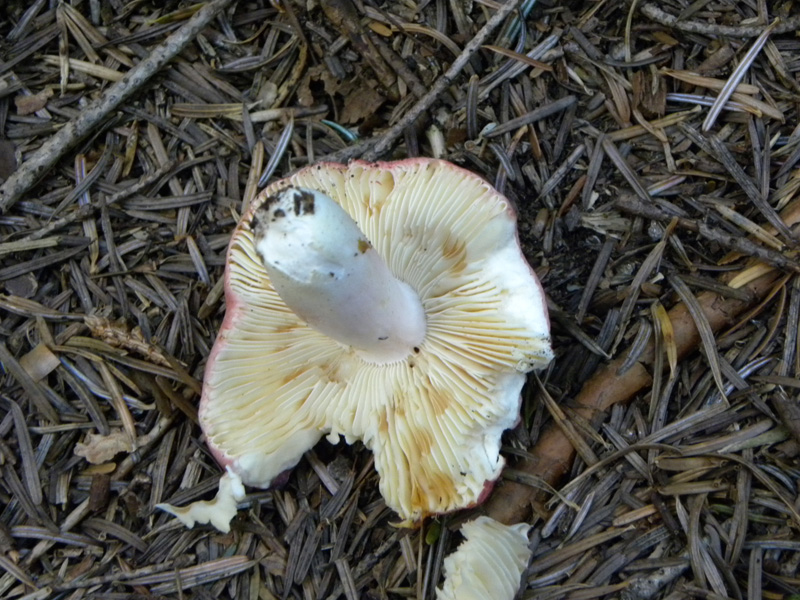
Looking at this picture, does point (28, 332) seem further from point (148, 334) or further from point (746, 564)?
point (746, 564)

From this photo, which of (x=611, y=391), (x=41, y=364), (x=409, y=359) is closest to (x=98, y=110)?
(x=41, y=364)

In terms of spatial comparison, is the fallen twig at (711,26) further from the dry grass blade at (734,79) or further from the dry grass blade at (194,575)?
the dry grass blade at (194,575)

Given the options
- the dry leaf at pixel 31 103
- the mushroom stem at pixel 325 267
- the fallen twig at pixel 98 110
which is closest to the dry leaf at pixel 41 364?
the fallen twig at pixel 98 110

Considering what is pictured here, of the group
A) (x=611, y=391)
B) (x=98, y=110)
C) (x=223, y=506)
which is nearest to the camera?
(x=223, y=506)

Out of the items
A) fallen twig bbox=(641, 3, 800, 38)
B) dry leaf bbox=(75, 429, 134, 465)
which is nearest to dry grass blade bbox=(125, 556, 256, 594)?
dry leaf bbox=(75, 429, 134, 465)

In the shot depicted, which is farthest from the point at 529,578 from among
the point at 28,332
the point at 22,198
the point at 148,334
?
the point at 22,198

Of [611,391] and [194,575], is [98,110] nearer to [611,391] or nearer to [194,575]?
[194,575]
